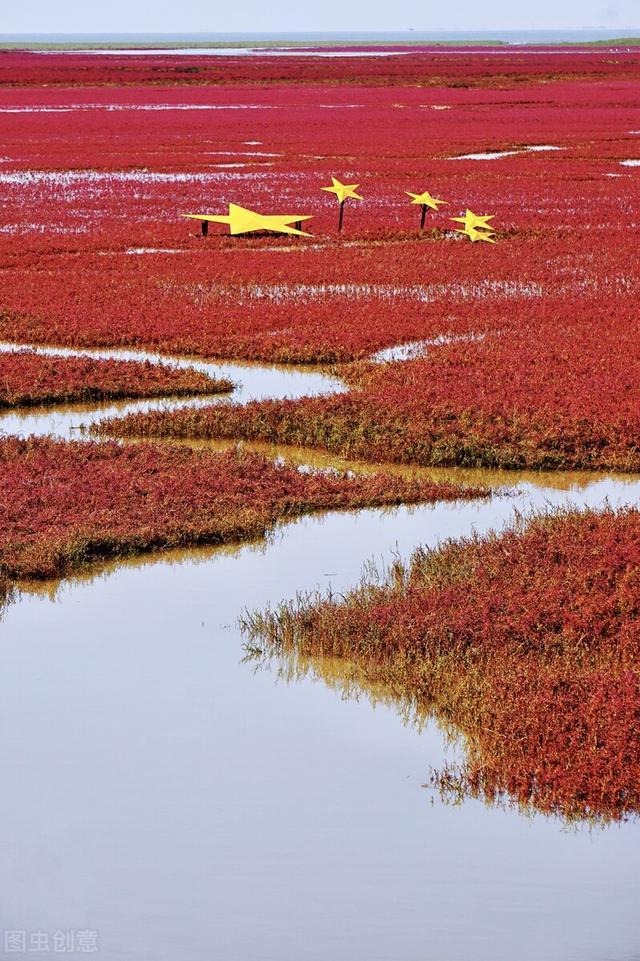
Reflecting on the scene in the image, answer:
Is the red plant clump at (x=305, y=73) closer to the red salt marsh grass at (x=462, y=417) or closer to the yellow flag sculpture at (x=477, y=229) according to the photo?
the yellow flag sculpture at (x=477, y=229)

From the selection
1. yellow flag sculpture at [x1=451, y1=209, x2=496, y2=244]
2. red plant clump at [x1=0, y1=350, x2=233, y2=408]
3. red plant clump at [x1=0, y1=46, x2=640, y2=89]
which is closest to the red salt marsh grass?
red plant clump at [x1=0, y1=350, x2=233, y2=408]

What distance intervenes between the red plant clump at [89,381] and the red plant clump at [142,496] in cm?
267

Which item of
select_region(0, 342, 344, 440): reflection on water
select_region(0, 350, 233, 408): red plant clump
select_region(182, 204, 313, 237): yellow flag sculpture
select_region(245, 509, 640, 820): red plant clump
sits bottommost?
select_region(0, 342, 344, 440): reflection on water

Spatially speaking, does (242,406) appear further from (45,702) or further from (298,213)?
(298,213)

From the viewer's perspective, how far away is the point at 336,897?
597 cm

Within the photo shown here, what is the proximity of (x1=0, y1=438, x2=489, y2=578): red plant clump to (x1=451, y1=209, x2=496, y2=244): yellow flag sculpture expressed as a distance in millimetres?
18351

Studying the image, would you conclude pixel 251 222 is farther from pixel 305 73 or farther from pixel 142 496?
pixel 305 73

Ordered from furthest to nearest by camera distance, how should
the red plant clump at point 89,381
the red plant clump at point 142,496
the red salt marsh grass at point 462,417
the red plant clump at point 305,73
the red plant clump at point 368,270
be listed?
the red plant clump at point 305,73, the red plant clump at point 89,381, the red plant clump at point 368,270, the red salt marsh grass at point 462,417, the red plant clump at point 142,496

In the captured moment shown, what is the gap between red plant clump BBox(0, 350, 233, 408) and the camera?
55.3ft

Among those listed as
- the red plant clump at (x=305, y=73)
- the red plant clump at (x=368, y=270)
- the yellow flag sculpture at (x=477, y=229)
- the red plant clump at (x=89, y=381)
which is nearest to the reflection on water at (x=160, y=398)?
the red plant clump at (x=89, y=381)

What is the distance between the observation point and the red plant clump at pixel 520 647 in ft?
23.2

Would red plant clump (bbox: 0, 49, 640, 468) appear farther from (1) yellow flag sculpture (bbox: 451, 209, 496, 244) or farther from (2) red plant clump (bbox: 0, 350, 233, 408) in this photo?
(2) red plant clump (bbox: 0, 350, 233, 408)

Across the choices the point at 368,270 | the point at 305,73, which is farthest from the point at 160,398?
the point at 305,73

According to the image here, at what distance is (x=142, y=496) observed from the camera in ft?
40.3
